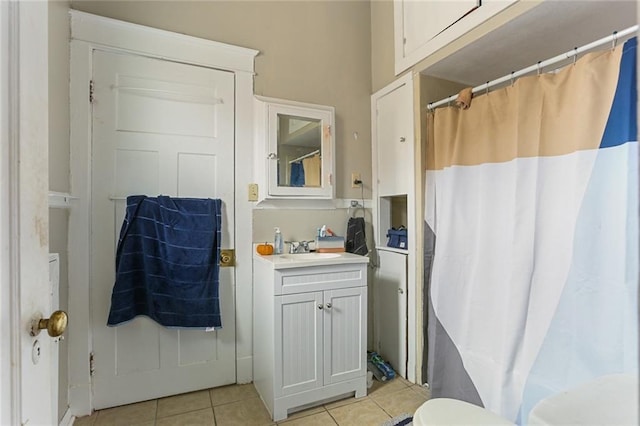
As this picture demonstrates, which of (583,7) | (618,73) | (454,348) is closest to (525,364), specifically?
(454,348)

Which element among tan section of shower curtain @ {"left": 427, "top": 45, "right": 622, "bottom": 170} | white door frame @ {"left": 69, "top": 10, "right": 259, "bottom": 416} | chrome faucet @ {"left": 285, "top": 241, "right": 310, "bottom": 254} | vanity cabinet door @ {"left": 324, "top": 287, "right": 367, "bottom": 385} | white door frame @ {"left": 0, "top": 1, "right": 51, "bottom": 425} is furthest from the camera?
chrome faucet @ {"left": 285, "top": 241, "right": 310, "bottom": 254}

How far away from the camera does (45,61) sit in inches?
26.5

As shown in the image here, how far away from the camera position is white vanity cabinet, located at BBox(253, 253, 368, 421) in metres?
1.80

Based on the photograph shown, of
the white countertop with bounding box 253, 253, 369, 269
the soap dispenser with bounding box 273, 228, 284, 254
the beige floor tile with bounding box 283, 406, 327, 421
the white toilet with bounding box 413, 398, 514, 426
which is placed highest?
the soap dispenser with bounding box 273, 228, 284, 254

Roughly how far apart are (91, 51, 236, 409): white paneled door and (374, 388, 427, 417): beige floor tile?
1.03m

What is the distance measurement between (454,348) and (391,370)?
57 centimetres

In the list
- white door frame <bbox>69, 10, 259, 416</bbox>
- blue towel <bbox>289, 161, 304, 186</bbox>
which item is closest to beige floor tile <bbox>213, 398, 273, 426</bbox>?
white door frame <bbox>69, 10, 259, 416</bbox>

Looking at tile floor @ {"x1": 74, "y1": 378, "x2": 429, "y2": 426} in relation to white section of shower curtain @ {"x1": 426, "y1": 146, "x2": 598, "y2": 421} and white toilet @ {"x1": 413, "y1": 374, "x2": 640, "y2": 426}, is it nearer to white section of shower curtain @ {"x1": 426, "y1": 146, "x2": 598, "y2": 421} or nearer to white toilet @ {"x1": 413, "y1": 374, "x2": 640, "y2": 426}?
white section of shower curtain @ {"x1": 426, "y1": 146, "x2": 598, "y2": 421}

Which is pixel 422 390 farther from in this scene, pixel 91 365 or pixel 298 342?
pixel 91 365

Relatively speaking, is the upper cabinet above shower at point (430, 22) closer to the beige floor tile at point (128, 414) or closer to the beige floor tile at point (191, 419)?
the beige floor tile at point (191, 419)

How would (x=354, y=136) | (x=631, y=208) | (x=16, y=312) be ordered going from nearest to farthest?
(x=16, y=312)
(x=631, y=208)
(x=354, y=136)

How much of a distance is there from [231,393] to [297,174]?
5.05 ft

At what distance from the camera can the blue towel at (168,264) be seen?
185 centimetres

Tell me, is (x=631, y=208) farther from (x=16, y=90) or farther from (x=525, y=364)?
(x=16, y=90)
